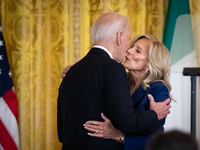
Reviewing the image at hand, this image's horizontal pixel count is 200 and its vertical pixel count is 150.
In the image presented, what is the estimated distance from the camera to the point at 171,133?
84 cm

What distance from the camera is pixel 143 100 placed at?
185cm

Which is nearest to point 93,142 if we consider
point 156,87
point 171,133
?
point 156,87

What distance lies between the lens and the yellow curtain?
10.2 feet

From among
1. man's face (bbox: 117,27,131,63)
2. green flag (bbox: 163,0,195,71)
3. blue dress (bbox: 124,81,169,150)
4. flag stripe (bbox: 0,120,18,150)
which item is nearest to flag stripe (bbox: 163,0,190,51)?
green flag (bbox: 163,0,195,71)

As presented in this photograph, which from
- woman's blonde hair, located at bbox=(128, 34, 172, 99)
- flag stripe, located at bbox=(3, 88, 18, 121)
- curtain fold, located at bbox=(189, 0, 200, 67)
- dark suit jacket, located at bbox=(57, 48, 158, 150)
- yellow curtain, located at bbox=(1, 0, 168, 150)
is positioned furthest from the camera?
yellow curtain, located at bbox=(1, 0, 168, 150)

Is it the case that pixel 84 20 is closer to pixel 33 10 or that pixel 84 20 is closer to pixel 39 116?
pixel 33 10

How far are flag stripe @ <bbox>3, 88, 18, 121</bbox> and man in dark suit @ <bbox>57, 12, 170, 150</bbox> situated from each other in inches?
58.8

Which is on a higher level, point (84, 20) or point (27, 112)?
point (84, 20)

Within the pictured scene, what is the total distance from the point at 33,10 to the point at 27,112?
125 cm

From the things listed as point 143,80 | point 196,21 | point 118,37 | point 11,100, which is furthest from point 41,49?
point 196,21

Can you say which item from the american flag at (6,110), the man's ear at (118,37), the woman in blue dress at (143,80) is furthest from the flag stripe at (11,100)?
the man's ear at (118,37)

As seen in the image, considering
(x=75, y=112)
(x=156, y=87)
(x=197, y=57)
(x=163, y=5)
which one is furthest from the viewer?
(x=163, y=5)

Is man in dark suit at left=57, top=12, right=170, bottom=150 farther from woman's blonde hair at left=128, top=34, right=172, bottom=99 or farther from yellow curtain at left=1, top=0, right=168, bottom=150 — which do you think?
yellow curtain at left=1, top=0, right=168, bottom=150

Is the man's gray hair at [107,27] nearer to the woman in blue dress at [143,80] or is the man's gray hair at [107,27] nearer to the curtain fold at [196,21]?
the woman in blue dress at [143,80]
